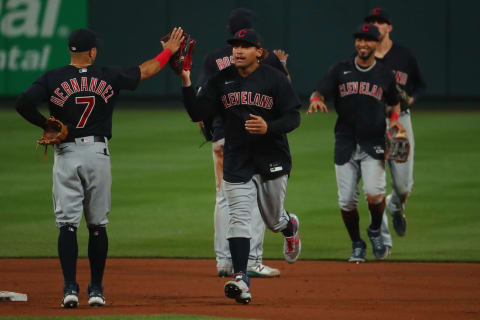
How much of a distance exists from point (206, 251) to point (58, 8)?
1954 cm

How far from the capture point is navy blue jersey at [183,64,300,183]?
752cm

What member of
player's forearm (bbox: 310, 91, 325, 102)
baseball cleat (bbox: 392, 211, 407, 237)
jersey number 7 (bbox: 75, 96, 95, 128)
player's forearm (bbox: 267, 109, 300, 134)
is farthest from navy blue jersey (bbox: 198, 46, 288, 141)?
baseball cleat (bbox: 392, 211, 407, 237)

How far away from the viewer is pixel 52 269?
900 cm

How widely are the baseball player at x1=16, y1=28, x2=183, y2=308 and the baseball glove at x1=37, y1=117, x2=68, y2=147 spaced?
0.23ft

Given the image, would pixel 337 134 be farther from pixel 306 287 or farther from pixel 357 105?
pixel 306 287

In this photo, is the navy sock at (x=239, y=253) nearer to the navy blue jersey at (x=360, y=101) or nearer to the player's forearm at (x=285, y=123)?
the player's forearm at (x=285, y=123)

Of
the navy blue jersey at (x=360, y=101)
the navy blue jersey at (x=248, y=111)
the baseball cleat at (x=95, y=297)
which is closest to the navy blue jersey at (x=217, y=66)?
the navy blue jersey at (x=360, y=101)

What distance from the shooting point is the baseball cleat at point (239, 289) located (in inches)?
279

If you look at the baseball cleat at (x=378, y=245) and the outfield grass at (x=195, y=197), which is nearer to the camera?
the baseball cleat at (x=378, y=245)

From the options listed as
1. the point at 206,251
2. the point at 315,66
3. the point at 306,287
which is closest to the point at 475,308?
the point at 306,287

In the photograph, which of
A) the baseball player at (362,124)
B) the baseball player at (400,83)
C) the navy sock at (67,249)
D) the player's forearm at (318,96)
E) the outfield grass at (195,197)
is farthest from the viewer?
the baseball player at (400,83)

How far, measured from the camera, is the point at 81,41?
7121 millimetres

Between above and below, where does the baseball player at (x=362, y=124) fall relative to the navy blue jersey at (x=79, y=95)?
below

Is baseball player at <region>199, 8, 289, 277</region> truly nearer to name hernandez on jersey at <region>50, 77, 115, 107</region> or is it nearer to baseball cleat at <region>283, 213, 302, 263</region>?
baseball cleat at <region>283, 213, 302, 263</region>
